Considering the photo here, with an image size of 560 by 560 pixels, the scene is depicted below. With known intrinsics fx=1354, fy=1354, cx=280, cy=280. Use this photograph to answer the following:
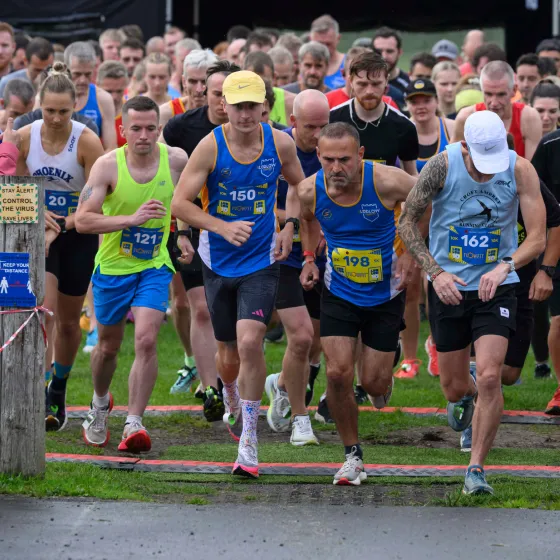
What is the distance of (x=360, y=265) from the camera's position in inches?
324

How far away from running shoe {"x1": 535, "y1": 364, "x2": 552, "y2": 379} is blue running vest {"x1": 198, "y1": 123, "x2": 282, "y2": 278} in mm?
4185

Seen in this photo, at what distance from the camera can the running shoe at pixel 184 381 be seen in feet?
36.7

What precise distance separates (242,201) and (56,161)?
5.50 ft

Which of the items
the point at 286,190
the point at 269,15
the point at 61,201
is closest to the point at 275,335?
the point at 286,190

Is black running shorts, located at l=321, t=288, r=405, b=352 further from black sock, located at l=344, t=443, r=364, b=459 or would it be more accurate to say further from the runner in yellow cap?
black sock, located at l=344, t=443, r=364, b=459

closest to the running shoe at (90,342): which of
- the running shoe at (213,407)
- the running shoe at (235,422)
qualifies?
the running shoe at (213,407)

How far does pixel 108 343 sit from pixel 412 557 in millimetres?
3683

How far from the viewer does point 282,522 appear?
21.5 ft

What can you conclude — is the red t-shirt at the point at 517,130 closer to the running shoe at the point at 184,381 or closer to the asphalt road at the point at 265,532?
the running shoe at the point at 184,381

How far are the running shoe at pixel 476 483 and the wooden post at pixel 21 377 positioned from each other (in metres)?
2.32

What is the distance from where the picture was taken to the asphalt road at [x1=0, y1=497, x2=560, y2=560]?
19.6ft

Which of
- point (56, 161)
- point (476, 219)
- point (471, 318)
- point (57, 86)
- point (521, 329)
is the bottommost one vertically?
point (521, 329)

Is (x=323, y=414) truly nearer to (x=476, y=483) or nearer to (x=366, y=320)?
(x=366, y=320)

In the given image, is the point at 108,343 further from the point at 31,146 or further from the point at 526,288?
the point at 526,288
